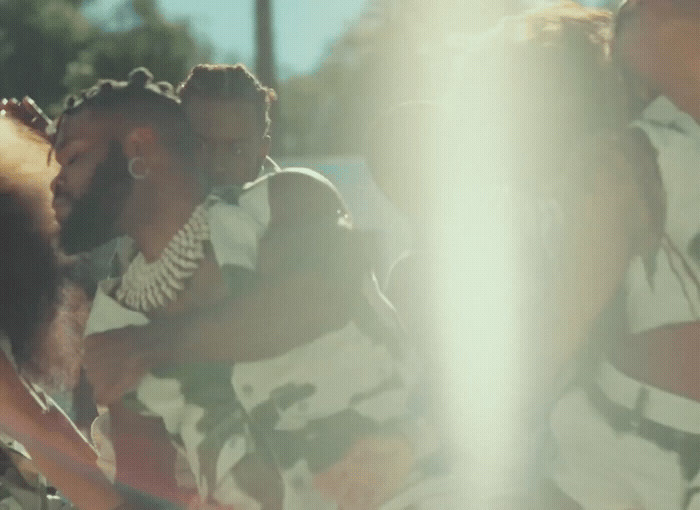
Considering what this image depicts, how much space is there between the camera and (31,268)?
2.43 meters

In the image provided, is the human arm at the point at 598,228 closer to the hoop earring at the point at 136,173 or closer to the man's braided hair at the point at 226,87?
the hoop earring at the point at 136,173

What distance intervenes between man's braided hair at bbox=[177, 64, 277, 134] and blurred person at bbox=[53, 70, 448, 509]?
33 centimetres

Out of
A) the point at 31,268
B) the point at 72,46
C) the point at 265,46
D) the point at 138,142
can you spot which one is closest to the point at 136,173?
the point at 138,142

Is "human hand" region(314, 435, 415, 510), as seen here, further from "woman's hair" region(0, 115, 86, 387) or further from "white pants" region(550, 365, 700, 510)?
"woman's hair" region(0, 115, 86, 387)

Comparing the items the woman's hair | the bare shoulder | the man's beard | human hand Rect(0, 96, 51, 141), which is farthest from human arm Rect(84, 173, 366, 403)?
human hand Rect(0, 96, 51, 141)

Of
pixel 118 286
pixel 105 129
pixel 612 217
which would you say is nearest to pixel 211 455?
pixel 118 286

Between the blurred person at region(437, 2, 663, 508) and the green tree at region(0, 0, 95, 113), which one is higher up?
the blurred person at region(437, 2, 663, 508)

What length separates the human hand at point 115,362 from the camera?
214 cm

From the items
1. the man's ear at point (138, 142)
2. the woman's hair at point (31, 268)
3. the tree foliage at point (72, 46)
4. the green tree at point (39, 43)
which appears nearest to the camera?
the man's ear at point (138, 142)

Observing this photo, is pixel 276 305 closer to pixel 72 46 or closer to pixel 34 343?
pixel 34 343

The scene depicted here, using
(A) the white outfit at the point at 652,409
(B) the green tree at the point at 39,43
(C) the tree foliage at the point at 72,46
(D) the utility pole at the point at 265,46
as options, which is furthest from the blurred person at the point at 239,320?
Answer: (B) the green tree at the point at 39,43

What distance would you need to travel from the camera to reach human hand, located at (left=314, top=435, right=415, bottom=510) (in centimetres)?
220

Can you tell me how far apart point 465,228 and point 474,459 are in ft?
1.44

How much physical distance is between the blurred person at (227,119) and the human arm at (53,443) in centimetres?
59
